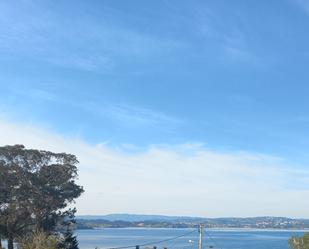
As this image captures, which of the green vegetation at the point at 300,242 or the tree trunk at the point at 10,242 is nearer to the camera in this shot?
the tree trunk at the point at 10,242

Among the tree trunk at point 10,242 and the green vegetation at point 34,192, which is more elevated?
the green vegetation at point 34,192

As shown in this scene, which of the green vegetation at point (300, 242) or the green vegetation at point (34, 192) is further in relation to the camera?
the green vegetation at point (300, 242)

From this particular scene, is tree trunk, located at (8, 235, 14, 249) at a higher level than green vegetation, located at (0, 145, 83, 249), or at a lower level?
lower

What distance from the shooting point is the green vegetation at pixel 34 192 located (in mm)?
43531

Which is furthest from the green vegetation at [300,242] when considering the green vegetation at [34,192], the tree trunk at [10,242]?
the tree trunk at [10,242]

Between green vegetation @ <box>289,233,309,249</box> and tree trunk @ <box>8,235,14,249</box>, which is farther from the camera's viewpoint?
green vegetation @ <box>289,233,309,249</box>

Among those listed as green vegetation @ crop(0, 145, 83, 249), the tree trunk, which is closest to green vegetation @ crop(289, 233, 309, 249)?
green vegetation @ crop(0, 145, 83, 249)

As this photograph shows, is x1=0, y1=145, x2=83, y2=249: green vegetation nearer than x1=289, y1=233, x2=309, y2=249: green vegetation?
Yes

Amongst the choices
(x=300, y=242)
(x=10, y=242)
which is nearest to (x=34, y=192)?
(x=10, y=242)

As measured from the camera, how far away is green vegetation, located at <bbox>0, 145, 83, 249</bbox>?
43.5 metres

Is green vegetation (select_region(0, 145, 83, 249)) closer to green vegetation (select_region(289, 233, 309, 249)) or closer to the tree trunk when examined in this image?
the tree trunk

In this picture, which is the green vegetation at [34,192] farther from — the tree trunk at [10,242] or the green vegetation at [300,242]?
the green vegetation at [300,242]

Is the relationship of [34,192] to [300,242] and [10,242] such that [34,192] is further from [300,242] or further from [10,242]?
[300,242]

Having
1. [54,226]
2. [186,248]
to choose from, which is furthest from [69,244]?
[186,248]
